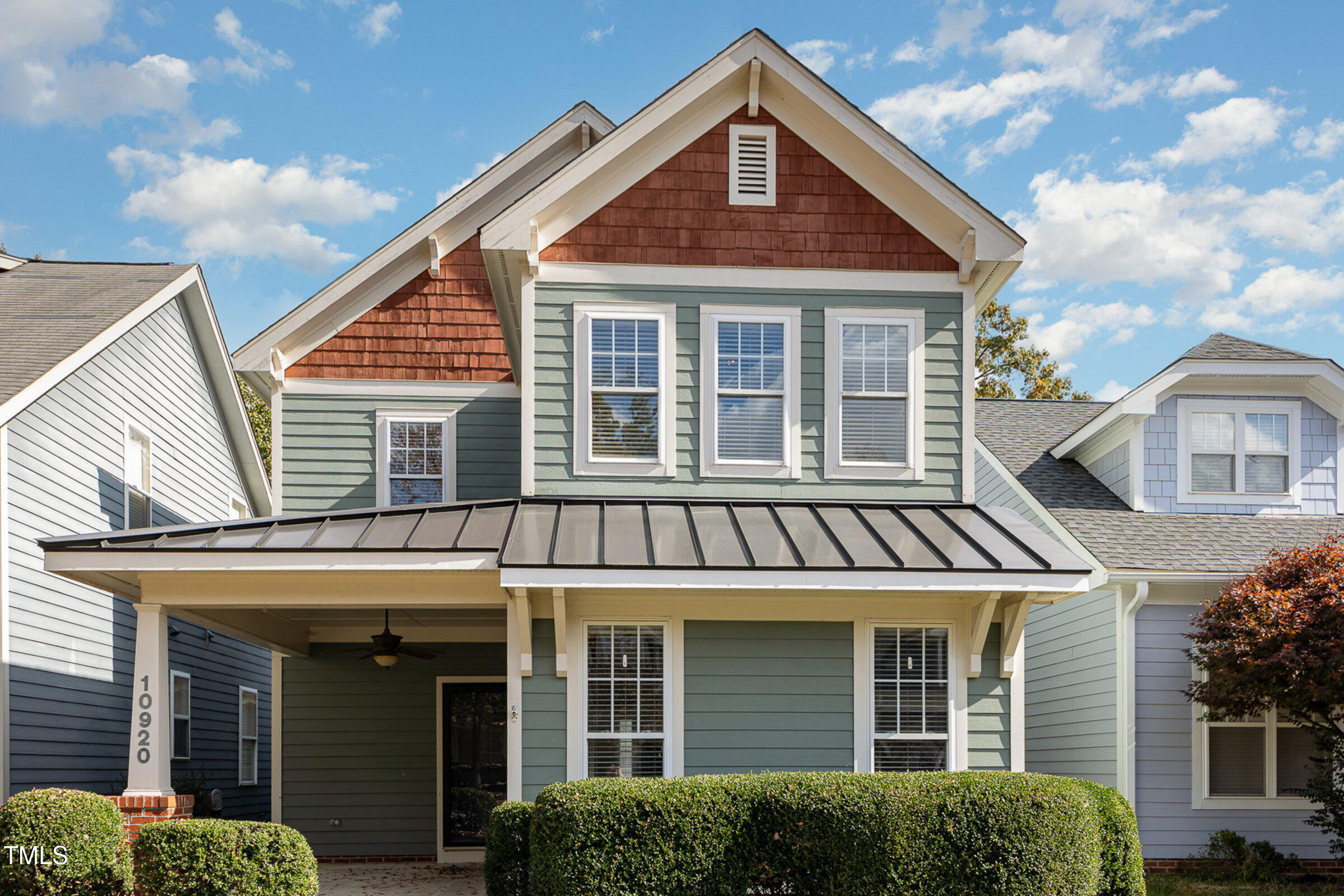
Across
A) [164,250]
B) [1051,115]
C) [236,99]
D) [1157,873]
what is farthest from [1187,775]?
[164,250]

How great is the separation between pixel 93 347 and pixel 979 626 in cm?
960

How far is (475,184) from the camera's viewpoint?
13133 mm

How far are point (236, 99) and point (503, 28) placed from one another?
1073 centimetres

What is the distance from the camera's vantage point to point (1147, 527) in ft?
40.4

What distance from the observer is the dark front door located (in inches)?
510

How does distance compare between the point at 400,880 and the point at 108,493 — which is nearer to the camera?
the point at 400,880

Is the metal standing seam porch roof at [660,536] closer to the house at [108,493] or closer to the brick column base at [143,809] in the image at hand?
the house at [108,493]

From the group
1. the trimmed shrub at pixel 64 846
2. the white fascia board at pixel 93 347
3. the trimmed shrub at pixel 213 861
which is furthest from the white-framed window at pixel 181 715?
the trimmed shrub at pixel 213 861

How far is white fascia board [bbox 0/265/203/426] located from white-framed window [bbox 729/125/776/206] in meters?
6.94

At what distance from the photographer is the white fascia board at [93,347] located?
9891mm

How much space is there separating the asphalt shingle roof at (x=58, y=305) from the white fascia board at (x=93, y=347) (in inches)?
2.0

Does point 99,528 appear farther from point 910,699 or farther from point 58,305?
point 910,699

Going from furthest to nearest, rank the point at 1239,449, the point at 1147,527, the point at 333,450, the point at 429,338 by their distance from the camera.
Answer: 1. the point at 429,338
2. the point at 1239,449
3. the point at 333,450
4. the point at 1147,527

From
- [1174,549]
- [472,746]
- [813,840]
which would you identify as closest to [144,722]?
[472,746]
